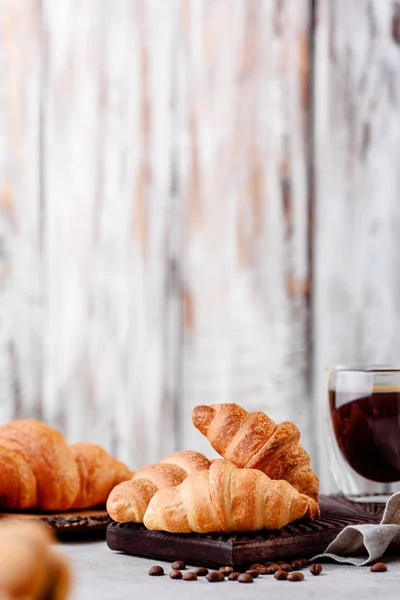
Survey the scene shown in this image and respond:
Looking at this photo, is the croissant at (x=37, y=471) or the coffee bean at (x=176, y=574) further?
the croissant at (x=37, y=471)

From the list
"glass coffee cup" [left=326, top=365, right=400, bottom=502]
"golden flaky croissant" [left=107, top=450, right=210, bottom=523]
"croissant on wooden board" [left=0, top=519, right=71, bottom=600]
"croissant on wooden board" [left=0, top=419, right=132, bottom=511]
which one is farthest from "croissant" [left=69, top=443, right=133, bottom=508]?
"croissant on wooden board" [left=0, top=519, right=71, bottom=600]

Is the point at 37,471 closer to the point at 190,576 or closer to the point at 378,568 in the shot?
the point at 190,576

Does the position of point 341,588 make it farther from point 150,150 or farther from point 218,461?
point 150,150

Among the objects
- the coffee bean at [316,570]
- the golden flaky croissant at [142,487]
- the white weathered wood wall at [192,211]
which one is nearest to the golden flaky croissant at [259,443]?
the golden flaky croissant at [142,487]

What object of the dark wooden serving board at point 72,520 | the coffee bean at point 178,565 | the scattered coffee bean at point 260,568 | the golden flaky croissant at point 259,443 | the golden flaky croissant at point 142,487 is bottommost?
the dark wooden serving board at point 72,520

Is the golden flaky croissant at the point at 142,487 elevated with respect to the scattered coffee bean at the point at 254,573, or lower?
elevated

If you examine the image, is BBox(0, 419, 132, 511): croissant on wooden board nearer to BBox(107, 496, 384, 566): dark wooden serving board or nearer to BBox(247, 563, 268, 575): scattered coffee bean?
BBox(107, 496, 384, 566): dark wooden serving board

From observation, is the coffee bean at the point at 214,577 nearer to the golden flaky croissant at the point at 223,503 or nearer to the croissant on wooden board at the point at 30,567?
the golden flaky croissant at the point at 223,503
